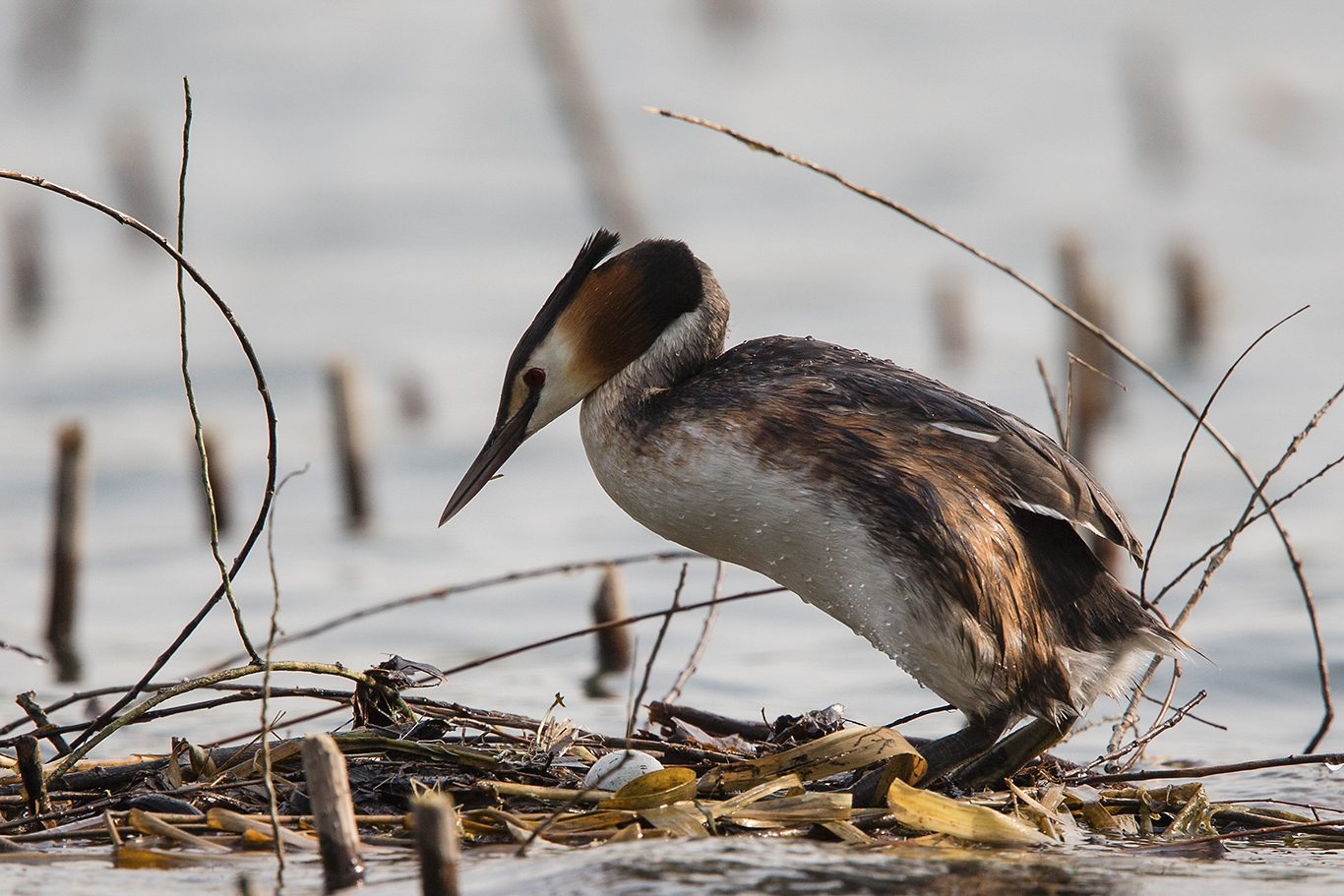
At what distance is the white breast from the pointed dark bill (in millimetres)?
390

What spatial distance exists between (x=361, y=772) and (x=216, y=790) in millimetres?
321

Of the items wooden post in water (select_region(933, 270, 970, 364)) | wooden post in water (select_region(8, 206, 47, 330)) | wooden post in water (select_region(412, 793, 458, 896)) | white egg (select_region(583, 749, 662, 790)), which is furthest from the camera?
wooden post in water (select_region(8, 206, 47, 330))

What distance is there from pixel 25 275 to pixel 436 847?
477 inches

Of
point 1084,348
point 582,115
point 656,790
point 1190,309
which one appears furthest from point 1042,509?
point 582,115

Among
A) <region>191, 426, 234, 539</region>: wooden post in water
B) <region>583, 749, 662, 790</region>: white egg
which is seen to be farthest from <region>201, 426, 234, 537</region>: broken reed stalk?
<region>583, 749, 662, 790</region>: white egg

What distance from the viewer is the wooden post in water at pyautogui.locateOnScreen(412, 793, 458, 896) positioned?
2674mm

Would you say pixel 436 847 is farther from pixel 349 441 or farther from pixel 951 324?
pixel 951 324

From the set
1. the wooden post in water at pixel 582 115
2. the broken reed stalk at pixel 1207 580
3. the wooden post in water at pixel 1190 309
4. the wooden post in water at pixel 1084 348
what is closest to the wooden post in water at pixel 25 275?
the wooden post in water at pixel 582 115

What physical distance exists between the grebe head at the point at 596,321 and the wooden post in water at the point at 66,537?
2977 millimetres

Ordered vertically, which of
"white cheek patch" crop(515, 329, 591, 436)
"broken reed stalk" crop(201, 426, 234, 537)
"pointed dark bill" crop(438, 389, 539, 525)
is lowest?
"pointed dark bill" crop(438, 389, 539, 525)

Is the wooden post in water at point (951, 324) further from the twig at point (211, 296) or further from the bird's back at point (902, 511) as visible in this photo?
the twig at point (211, 296)

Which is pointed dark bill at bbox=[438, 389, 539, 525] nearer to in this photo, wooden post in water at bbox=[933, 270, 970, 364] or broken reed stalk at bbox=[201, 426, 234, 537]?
broken reed stalk at bbox=[201, 426, 234, 537]

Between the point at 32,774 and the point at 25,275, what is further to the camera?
the point at 25,275

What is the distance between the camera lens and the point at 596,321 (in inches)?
171
